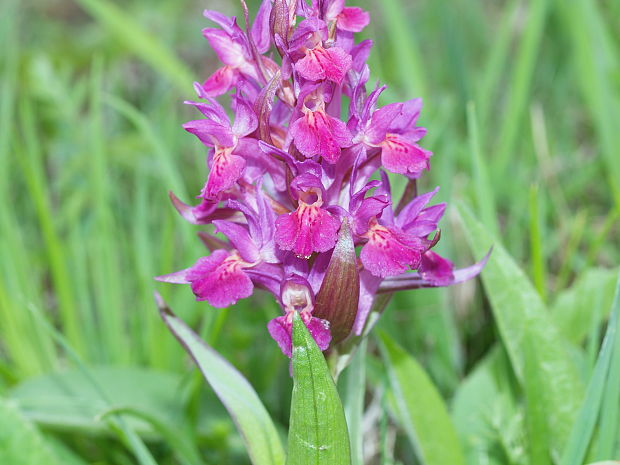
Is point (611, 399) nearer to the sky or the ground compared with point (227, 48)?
nearer to the ground

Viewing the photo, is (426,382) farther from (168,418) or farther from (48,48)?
(48,48)

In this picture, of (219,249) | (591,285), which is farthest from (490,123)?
(219,249)

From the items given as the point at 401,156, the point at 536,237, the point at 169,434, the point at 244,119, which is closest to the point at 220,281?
the point at 244,119

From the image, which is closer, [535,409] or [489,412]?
[535,409]

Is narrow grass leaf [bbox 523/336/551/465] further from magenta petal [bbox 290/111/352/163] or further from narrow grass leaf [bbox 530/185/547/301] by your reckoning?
magenta petal [bbox 290/111/352/163]

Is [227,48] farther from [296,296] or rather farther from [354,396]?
[354,396]

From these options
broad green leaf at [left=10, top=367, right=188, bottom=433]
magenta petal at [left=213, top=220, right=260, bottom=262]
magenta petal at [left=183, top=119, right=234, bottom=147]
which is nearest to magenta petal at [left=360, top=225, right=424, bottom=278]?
magenta petal at [left=213, top=220, right=260, bottom=262]

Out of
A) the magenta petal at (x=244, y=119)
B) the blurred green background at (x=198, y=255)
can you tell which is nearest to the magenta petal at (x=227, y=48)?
the magenta petal at (x=244, y=119)
